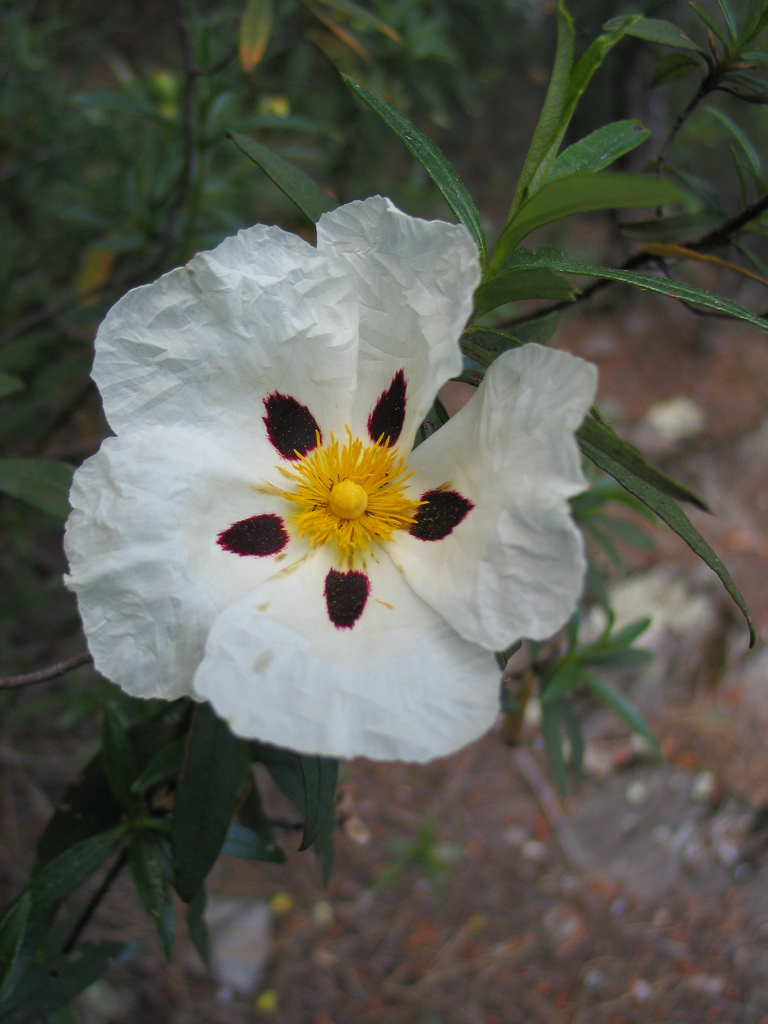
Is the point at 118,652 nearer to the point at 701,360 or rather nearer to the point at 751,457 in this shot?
the point at 751,457

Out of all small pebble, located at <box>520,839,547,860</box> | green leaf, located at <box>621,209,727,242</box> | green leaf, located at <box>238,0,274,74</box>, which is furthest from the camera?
small pebble, located at <box>520,839,547,860</box>

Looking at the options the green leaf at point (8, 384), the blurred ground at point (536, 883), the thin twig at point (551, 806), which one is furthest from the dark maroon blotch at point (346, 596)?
the thin twig at point (551, 806)

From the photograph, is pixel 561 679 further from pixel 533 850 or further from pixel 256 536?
pixel 533 850

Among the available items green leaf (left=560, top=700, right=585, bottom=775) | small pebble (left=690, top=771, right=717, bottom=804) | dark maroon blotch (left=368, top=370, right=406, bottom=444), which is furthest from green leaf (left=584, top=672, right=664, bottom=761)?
small pebble (left=690, top=771, right=717, bottom=804)

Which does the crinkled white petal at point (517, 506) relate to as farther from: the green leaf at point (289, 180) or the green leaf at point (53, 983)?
the green leaf at point (53, 983)

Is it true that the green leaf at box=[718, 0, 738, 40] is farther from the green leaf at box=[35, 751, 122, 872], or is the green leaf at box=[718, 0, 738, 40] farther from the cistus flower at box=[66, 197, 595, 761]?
the green leaf at box=[35, 751, 122, 872]

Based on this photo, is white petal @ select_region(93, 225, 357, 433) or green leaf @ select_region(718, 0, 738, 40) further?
green leaf @ select_region(718, 0, 738, 40)

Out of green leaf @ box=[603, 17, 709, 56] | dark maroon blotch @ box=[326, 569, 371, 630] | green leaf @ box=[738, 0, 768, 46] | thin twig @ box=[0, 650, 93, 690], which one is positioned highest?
green leaf @ box=[738, 0, 768, 46]

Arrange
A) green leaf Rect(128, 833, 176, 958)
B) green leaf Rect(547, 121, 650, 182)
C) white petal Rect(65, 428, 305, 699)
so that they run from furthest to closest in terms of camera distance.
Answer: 1. green leaf Rect(128, 833, 176, 958)
2. green leaf Rect(547, 121, 650, 182)
3. white petal Rect(65, 428, 305, 699)
